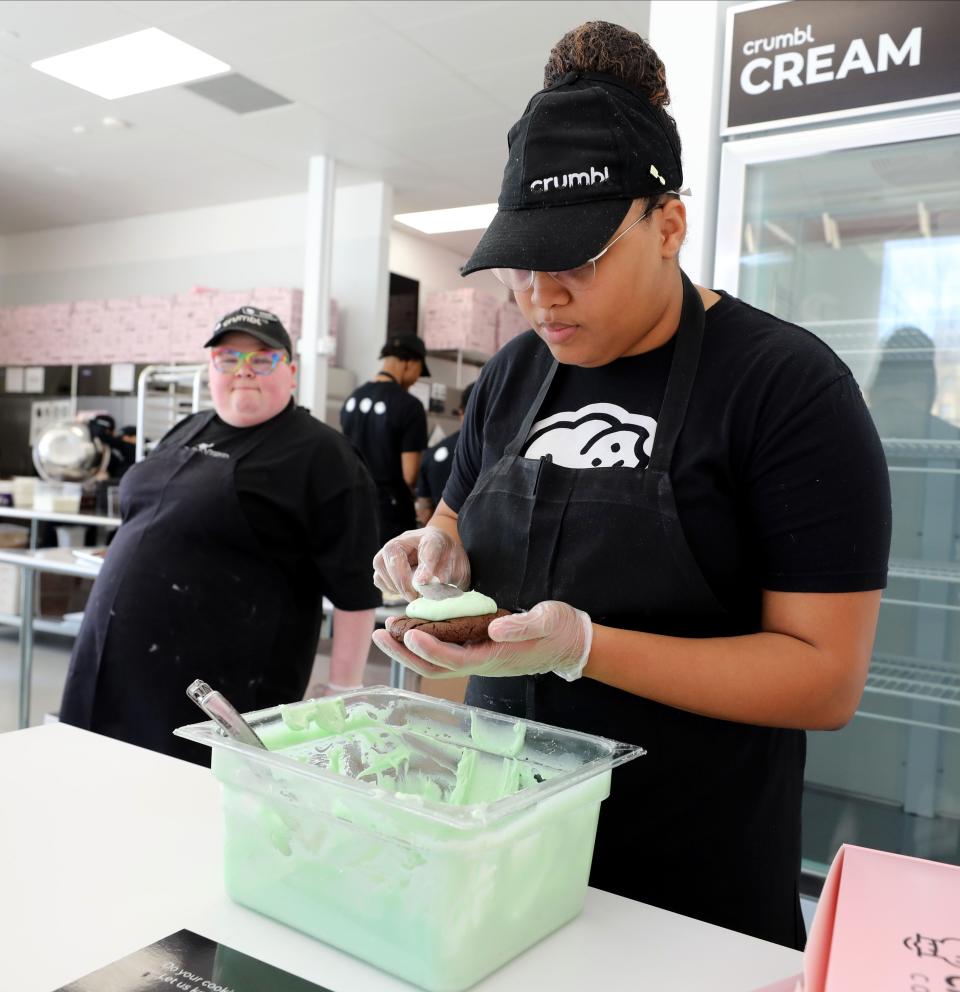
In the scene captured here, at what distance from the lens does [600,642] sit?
1.05 m

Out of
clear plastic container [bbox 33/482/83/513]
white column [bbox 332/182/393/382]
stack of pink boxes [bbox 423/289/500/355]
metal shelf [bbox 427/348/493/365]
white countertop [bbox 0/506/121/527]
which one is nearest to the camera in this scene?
white countertop [bbox 0/506/121/527]

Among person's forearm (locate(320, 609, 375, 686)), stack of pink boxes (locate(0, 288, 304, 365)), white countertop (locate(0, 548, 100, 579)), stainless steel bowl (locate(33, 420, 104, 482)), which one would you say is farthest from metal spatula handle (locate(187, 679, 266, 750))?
stack of pink boxes (locate(0, 288, 304, 365))

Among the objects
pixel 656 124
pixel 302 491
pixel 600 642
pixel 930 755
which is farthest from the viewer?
pixel 930 755

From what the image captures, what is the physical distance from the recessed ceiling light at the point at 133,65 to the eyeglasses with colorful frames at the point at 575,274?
4.74 meters

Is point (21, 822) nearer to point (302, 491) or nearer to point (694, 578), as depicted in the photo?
point (694, 578)

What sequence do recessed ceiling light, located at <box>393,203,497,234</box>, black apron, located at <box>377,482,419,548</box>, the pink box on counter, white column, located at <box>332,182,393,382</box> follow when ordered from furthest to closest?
the pink box on counter < recessed ceiling light, located at <box>393,203,497,234</box> < white column, located at <box>332,182,393,382</box> < black apron, located at <box>377,482,419,548</box>

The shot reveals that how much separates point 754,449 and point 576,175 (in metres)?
0.39

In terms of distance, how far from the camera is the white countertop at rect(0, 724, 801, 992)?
0.84m

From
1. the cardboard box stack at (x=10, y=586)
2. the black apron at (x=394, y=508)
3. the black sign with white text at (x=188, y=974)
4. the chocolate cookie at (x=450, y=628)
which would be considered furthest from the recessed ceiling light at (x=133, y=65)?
the black sign with white text at (x=188, y=974)

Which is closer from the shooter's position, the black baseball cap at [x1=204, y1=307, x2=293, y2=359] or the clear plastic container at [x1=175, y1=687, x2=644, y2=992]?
the clear plastic container at [x1=175, y1=687, x2=644, y2=992]

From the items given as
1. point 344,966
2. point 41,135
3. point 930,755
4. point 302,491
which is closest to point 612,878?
point 344,966

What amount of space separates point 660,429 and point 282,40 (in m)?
4.58

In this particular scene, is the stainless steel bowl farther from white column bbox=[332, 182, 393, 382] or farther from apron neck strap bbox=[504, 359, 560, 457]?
apron neck strap bbox=[504, 359, 560, 457]

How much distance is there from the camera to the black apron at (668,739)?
3.92ft
